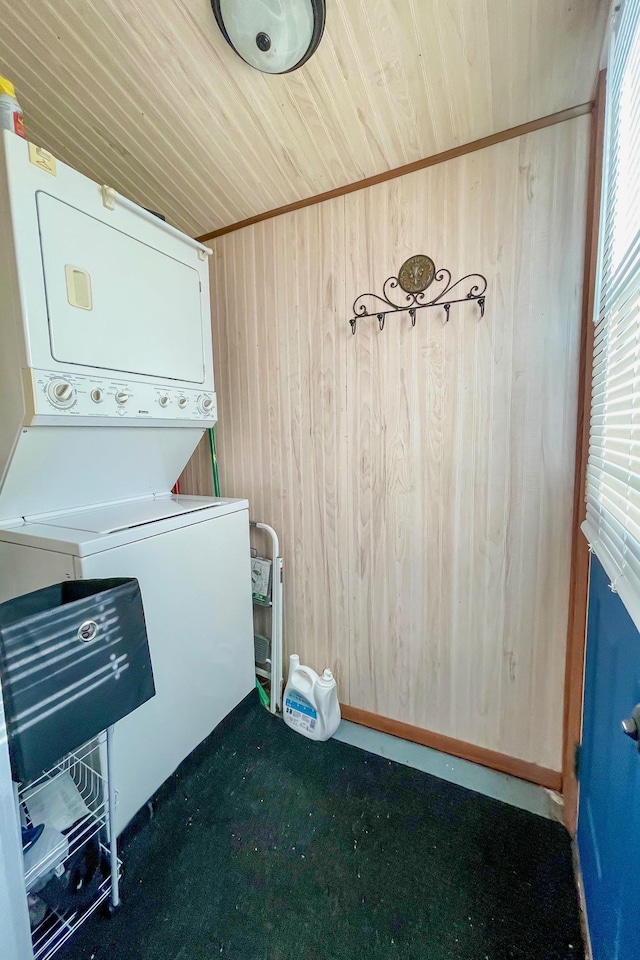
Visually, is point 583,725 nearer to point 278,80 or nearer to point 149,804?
point 149,804

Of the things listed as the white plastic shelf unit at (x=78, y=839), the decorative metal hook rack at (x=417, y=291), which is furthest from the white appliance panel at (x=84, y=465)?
the decorative metal hook rack at (x=417, y=291)

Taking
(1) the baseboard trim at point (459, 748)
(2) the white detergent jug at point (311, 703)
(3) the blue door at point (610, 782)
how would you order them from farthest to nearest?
(2) the white detergent jug at point (311, 703), (1) the baseboard trim at point (459, 748), (3) the blue door at point (610, 782)

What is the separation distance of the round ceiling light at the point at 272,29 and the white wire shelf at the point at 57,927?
2.68 meters

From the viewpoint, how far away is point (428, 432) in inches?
65.9

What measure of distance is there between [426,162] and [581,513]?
5.14 feet

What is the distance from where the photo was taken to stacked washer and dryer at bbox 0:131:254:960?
114 centimetres

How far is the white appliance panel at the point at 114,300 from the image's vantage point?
1185mm

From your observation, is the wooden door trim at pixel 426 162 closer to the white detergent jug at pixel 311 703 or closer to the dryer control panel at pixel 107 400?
the dryer control panel at pixel 107 400

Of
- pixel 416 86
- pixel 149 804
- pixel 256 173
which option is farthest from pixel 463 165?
pixel 149 804

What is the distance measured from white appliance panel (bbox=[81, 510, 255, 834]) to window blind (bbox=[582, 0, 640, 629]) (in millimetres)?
1409

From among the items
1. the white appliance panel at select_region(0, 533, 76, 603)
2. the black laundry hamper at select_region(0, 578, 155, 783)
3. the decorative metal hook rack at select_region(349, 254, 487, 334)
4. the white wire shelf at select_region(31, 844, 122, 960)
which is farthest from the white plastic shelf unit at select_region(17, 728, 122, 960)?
the decorative metal hook rack at select_region(349, 254, 487, 334)

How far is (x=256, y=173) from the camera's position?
5.54 ft

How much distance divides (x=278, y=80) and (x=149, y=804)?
274cm

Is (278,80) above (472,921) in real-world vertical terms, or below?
above
